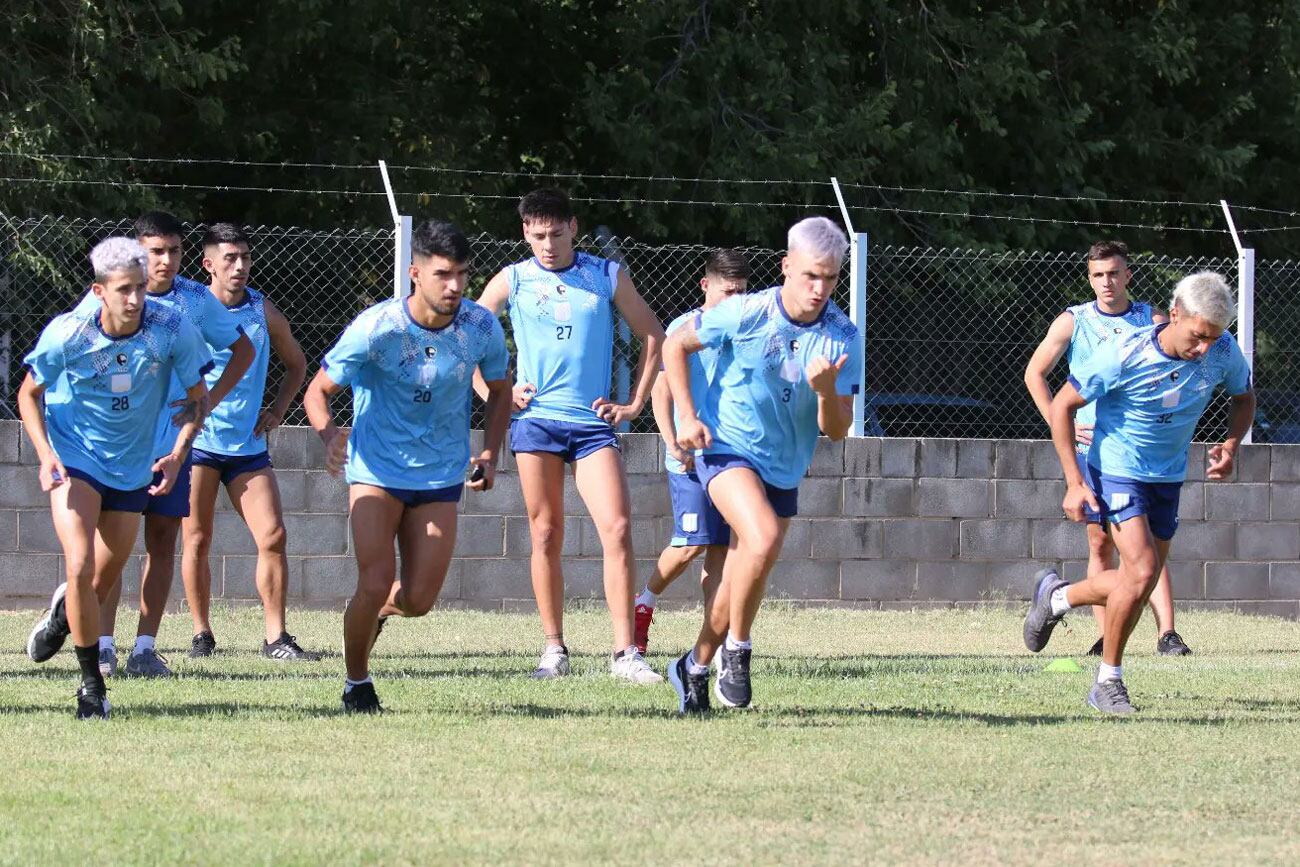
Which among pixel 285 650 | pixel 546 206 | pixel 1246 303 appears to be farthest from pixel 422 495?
pixel 1246 303

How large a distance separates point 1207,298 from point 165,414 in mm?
4419

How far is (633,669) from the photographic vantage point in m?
8.78

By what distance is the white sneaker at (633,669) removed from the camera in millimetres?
8719

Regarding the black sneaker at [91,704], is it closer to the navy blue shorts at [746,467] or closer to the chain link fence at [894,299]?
the navy blue shorts at [746,467]

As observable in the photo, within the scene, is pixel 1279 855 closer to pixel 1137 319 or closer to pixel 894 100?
pixel 1137 319

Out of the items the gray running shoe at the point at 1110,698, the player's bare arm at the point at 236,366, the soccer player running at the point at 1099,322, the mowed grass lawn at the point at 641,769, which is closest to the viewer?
the mowed grass lawn at the point at 641,769

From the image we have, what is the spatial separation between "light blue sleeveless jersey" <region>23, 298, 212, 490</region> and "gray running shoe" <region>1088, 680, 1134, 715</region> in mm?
3623

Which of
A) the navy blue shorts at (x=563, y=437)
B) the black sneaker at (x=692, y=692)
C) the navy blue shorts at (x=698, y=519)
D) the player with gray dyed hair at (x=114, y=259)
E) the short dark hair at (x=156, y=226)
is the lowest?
the black sneaker at (x=692, y=692)

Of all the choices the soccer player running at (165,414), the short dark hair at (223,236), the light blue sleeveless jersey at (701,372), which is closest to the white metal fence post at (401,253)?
the short dark hair at (223,236)

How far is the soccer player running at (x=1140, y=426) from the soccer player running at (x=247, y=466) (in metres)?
3.69

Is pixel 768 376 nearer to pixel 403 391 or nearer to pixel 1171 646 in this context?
pixel 403 391

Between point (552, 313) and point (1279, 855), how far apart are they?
465cm

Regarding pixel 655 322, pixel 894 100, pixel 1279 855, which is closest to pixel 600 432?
pixel 655 322

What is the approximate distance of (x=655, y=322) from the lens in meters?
9.15
